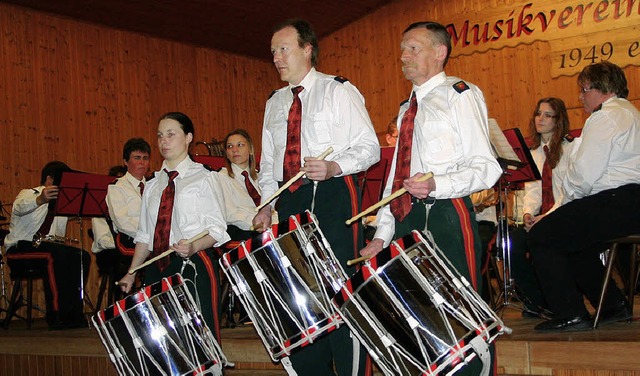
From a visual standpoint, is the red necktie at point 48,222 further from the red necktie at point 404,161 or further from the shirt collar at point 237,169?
the red necktie at point 404,161

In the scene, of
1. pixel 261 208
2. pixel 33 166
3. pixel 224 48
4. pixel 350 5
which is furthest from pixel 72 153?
pixel 261 208

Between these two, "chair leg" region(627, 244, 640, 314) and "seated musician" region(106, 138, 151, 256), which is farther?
"seated musician" region(106, 138, 151, 256)

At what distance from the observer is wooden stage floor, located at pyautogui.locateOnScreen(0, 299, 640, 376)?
131 inches

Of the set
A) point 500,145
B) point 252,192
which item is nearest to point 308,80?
point 500,145

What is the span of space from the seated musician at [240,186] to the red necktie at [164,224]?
190 cm

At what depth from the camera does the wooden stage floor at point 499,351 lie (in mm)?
3330

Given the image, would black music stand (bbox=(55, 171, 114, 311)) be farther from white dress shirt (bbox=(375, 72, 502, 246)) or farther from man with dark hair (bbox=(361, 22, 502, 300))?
white dress shirt (bbox=(375, 72, 502, 246))

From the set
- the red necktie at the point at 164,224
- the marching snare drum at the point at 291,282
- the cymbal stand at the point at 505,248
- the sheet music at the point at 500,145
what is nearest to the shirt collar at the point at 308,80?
the marching snare drum at the point at 291,282

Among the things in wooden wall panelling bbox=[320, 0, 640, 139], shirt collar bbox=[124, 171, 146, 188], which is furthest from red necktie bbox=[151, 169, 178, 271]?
wooden wall panelling bbox=[320, 0, 640, 139]

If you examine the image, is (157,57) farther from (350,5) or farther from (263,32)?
(350,5)

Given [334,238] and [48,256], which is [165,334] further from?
[48,256]

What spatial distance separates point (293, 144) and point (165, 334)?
1119 millimetres

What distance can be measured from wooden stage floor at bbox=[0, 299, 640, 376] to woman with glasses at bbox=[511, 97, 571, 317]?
0.20 metres

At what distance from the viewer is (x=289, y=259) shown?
10.1 feet
